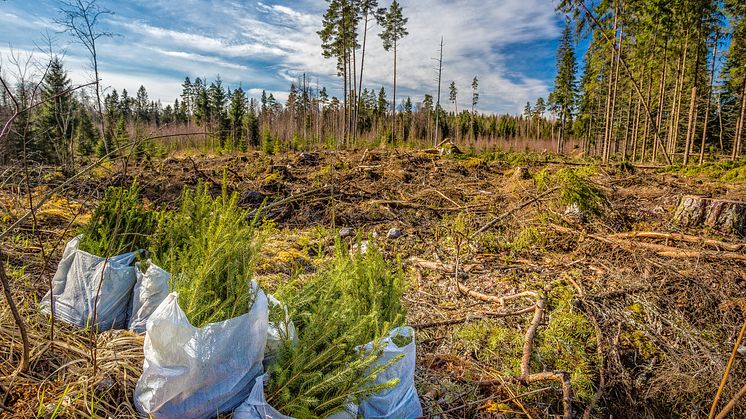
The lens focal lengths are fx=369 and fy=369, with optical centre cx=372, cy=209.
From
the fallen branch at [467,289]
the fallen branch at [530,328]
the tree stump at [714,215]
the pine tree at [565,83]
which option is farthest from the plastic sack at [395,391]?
the pine tree at [565,83]

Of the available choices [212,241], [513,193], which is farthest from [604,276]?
[212,241]

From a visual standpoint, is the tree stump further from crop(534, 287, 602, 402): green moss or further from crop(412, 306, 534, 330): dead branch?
crop(412, 306, 534, 330): dead branch

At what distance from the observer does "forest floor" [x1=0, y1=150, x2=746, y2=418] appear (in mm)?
1946

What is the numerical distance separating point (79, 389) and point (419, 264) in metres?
3.62

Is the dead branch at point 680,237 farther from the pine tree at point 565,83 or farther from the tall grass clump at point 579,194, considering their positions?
the pine tree at point 565,83

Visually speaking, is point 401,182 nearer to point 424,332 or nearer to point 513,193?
point 513,193

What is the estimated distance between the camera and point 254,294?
1755mm

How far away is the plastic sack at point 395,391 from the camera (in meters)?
1.76

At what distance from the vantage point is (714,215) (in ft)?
16.0

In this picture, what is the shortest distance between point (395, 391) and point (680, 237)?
454cm

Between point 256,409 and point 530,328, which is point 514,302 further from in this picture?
point 256,409

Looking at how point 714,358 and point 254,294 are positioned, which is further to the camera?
point 714,358

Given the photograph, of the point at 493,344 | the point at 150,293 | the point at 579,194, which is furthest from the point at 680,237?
the point at 150,293

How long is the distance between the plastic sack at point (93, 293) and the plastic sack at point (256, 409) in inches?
51.9
